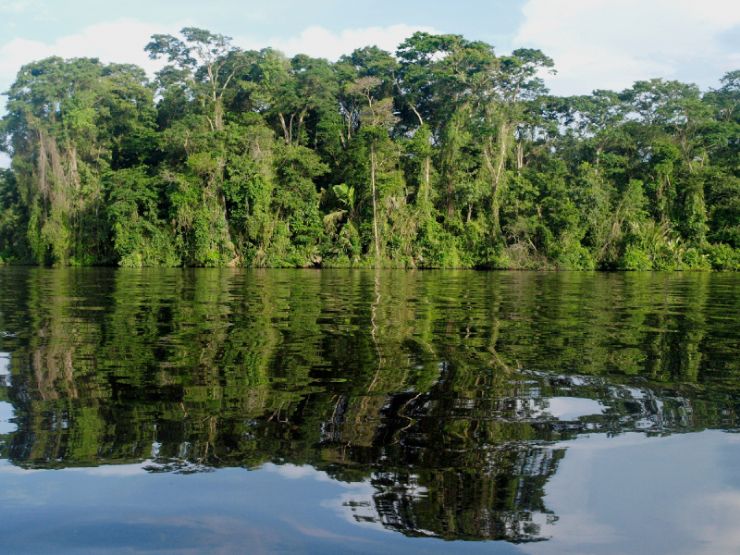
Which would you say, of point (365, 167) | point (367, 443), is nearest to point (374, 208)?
point (365, 167)

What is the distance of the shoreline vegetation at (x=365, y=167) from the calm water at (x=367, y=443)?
34292mm

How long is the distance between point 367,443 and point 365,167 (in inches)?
1550

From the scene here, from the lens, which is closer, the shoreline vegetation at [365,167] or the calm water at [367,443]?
the calm water at [367,443]

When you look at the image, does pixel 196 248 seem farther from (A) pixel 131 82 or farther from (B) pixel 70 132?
(A) pixel 131 82

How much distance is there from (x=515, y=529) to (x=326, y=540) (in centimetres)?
81

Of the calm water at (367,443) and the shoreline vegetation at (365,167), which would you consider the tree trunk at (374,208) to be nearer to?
the shoreline vegetation at (365,167)

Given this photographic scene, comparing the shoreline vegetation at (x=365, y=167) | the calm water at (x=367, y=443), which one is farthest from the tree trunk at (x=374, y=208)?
the calm water at (x=367, y=443)

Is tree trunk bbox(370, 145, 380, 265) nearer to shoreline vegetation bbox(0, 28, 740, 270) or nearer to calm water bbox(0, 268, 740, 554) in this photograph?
shoreline vegetation bbox(0, 28, 740, 270)

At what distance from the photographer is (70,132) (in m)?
44.6

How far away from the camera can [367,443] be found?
386cm

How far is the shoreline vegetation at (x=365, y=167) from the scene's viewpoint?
137 ft

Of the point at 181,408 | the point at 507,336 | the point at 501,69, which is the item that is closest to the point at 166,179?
the point at 501,69

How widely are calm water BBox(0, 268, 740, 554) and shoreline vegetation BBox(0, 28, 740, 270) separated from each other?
3429 centimetres

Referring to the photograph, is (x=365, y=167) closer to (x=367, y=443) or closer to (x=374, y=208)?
(x=374, y=208)
